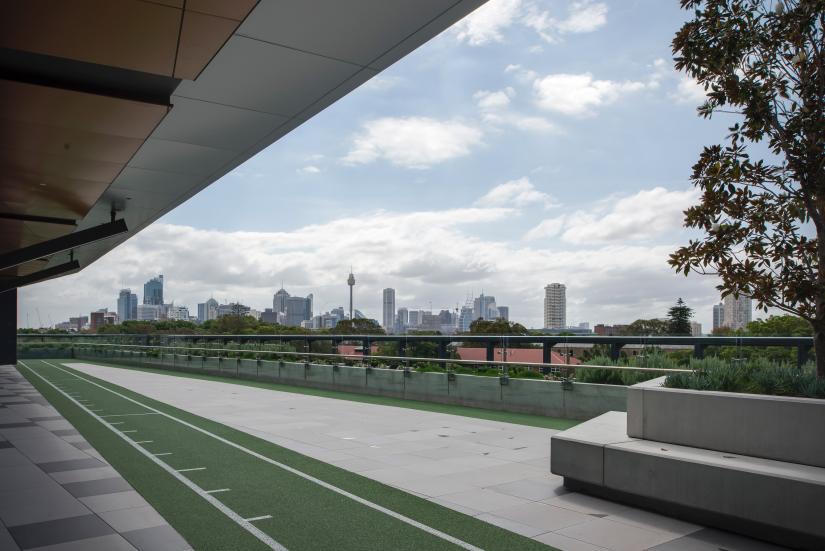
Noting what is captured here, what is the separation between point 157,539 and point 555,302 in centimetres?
14629

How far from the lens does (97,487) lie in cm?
703

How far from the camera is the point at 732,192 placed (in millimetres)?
6746

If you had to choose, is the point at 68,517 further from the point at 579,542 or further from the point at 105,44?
the point at 579,542

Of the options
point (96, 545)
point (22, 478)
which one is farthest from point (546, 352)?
point (96, 545)

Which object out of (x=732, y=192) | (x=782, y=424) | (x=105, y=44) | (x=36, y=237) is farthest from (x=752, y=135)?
(x=36, y=237)

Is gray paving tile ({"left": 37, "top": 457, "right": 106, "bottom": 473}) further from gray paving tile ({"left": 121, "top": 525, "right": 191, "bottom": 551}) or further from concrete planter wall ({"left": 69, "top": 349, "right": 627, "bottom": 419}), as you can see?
concrete planter wall ({"left": 69, "top": 349, "right": 627, "bottom": 419})

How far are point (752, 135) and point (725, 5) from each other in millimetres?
1427

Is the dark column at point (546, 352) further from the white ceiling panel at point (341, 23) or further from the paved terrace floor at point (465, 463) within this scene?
the white ceiling panel at point (341, 23)

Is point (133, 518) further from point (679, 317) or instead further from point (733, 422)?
point (679, 317)

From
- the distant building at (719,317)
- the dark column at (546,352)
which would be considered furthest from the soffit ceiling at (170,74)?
the distant building at (719,317)

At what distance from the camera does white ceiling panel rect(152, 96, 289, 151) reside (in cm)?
770

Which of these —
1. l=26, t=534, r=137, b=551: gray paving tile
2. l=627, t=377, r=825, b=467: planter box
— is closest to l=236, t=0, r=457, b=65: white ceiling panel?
l=627, t=377, r=825, b=467: planter box

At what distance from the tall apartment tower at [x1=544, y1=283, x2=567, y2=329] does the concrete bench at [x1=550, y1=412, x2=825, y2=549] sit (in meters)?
135

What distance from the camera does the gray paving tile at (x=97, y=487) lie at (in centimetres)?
681
